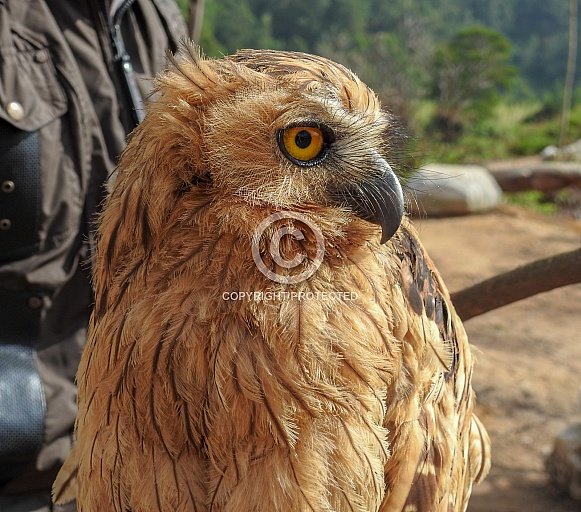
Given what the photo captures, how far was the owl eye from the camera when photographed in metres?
1.31

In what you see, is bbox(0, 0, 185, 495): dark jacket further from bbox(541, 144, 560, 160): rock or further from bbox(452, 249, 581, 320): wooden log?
bbox(541, 144, 560, 160): rock

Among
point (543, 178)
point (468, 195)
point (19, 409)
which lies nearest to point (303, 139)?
point (19, 409)

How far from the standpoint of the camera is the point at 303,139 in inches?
51.7

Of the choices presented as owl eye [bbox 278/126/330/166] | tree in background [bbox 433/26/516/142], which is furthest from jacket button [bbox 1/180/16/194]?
tree in background [bbox 433/26/516/142]

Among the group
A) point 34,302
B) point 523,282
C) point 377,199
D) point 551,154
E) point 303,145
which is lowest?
point 551,154

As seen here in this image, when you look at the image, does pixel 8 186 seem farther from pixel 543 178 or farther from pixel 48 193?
pixel 543 178

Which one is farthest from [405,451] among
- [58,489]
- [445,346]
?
[58,489]

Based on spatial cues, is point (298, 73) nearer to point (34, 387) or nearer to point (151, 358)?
point (151, 358)

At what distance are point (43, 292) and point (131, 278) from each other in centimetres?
60

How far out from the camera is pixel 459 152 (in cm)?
1803

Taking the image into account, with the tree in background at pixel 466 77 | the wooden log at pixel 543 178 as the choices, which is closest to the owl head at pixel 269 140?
the wooden log at pixel 543 178

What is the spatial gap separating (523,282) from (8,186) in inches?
55.9

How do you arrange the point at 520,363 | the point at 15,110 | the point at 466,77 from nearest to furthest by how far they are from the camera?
1. the point at 15,110
2. the point at 520,363
3. the point at 466,77

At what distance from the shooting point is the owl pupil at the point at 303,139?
1306 millimetres
